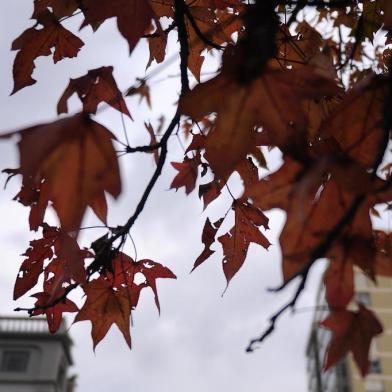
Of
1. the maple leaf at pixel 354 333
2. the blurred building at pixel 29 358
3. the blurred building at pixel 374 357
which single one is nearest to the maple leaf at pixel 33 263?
the maple leaf at pixel 354 333

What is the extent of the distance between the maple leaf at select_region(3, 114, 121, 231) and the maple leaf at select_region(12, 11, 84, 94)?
48cm

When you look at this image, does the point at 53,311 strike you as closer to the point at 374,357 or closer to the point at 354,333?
the point at 354,333

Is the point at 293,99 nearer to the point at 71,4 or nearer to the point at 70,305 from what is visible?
the point at 71,4

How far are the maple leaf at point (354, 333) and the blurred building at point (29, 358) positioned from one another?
18798 mm

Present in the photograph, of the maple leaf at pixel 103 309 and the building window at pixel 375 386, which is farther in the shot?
the building window at pixel 375 386

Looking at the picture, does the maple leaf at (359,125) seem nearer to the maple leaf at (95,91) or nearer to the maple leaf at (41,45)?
the maple leaf at (95,91)

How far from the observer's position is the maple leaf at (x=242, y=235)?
1151mm

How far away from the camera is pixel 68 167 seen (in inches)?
21.1

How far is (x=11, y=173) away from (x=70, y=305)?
0.34m

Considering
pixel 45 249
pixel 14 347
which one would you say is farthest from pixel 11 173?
pixel 14 347

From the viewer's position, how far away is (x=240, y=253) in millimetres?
1162

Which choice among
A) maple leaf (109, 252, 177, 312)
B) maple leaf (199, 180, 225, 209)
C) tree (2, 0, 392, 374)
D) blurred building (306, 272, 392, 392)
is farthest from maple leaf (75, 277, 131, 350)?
blurred building (306, 272, 392, 392)

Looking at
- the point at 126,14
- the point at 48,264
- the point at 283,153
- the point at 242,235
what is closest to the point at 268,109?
the point at 283,153

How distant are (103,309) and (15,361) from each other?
1995 cm
